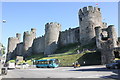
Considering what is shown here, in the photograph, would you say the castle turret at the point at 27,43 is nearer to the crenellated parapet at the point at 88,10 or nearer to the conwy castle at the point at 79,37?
the conwy castle at the point at 79,37

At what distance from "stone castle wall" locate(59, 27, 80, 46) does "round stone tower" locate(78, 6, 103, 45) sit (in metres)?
6.88

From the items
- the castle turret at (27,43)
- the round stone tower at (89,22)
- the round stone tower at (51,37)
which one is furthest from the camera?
the castle turret at (27,43)

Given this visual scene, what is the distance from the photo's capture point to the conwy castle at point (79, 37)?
94.4ft

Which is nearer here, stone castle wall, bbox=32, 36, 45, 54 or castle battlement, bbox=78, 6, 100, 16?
castle battlement, bbox=78, 6, 100, 16

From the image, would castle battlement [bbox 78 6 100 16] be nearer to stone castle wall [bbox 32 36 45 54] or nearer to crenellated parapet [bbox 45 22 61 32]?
crenellated parapet [bbox 45 22 61 32]

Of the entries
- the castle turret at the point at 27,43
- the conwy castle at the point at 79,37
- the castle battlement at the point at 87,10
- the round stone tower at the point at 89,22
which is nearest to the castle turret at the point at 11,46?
the conwy castle at the point at 79,37

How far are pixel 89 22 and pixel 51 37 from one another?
16.5 meters

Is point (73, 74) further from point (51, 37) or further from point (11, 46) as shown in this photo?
point (11, 46)

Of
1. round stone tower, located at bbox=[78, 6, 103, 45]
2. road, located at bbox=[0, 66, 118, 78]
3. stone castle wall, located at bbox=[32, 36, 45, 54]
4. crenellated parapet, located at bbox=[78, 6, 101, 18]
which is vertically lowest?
road, located at bbox=[0, 66, 118, 78]

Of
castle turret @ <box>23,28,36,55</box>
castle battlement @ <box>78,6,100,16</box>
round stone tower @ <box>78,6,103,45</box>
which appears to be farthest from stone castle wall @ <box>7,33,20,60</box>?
castle battlement @ <box>78,6,100,16</box>

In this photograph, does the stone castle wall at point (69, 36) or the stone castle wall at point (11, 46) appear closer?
the stone castle wall at point (69, 36)

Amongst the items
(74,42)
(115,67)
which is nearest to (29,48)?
(74,42)

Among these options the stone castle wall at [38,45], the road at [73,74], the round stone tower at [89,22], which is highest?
the round stone tower at [89,22]

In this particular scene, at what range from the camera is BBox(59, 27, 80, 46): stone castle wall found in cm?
5262
